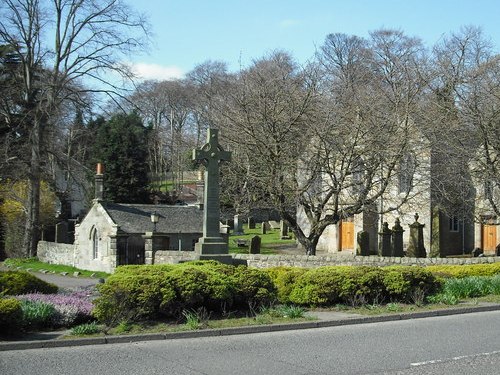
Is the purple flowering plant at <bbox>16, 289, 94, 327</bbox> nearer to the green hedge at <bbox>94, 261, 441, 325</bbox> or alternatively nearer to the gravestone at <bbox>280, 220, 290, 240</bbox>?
the green hedge at <bbox>94, 261, 441, 325</bbox>

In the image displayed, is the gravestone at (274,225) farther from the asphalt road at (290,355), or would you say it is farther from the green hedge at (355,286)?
the asphalt road at (290,355)

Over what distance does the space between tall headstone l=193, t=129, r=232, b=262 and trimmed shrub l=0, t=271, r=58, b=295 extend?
633 cm

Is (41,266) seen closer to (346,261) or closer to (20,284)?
(346,261)

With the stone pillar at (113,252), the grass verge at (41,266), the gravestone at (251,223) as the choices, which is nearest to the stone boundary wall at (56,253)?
the grass verge at (41,266)

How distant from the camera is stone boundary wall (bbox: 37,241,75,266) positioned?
3609cm

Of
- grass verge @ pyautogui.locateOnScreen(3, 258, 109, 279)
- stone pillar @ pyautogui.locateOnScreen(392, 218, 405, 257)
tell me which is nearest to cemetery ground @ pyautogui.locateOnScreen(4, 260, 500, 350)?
stone pillar @ pyautogui.locateOnScreen(392, 218, 405, 257)

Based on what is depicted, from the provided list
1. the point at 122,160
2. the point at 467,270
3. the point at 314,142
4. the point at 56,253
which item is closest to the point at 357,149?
the point at 314,142

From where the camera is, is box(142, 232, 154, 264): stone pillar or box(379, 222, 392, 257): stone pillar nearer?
box(142, 232, 154, 264): stone pillar

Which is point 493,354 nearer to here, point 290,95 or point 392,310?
point 392,310

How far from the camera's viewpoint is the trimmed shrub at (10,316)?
32.9ft

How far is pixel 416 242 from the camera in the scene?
34.1m

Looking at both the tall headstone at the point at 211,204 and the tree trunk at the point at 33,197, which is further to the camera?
the tree trunk at the point at 33,197

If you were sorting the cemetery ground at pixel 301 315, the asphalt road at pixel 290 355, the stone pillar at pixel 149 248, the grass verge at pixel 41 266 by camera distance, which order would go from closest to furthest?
the asphalt road at pixel 290 355, the cemetery ground at pixel 301 315, the stone pillar at pixel 149 248, the grass verge at pixel 41 266

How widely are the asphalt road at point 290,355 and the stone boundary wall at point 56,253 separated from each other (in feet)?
87.5
